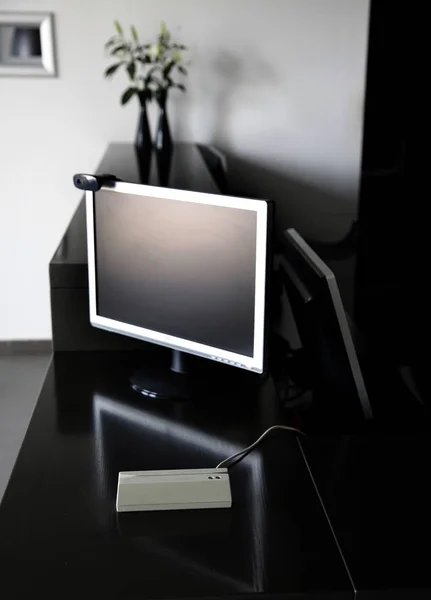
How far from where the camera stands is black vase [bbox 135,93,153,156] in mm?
3602

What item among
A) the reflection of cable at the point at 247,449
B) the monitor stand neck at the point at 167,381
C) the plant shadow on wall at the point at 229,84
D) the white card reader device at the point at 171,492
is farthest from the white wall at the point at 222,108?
the white card reader device at the point at 171,492

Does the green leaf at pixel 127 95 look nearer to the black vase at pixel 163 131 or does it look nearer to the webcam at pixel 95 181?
the black vase at pixel 163 131

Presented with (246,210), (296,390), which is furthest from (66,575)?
(296,390)

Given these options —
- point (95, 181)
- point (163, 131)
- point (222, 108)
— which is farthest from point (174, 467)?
point (222, 108)

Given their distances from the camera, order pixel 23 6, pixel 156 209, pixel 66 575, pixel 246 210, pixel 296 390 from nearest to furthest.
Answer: pixel 66 575 < pixel 246 210 < pixel 156 209 < pixel 296 390 < pixel 23 6

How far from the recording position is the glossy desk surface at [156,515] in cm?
115

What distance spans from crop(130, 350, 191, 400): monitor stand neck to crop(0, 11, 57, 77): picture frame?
2.36 metres

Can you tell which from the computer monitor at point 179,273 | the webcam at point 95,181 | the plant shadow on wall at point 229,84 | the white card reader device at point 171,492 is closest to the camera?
the white card reader device at point 171,492

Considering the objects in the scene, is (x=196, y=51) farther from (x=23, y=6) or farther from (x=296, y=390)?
(x=296, y=390)

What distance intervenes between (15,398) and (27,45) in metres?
1.70

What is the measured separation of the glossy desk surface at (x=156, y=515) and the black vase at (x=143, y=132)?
2.07 metres

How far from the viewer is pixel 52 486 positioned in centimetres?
140

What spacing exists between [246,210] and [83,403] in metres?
0.58

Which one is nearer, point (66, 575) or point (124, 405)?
point (66, 575)
